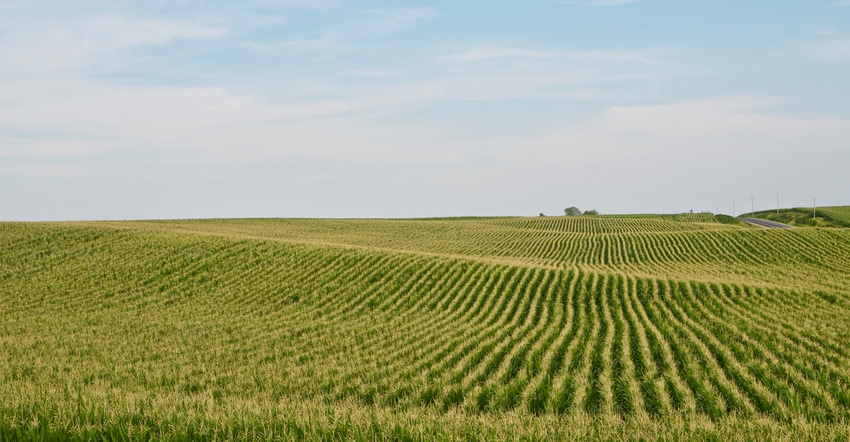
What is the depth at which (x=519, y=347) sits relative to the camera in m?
18.1

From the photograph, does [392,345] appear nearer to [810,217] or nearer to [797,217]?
[810,217]

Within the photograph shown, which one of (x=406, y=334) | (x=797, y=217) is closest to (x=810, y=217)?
(x=797, y=217)

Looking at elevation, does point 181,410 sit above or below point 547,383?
above

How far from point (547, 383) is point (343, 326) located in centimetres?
1149

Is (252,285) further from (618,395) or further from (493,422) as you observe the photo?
(493,422)

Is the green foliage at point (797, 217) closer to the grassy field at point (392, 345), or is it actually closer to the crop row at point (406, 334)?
the grassy field at point (392, 345)

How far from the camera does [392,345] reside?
1917cm

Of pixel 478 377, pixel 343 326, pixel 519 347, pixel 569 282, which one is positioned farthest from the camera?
pixel 569 282

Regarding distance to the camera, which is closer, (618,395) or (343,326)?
(618,395)

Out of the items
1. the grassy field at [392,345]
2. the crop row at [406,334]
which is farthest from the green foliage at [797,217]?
the crop row at [406,334]

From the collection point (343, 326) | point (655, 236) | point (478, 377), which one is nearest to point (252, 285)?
point (343, 326)

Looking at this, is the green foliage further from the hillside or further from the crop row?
the crop row

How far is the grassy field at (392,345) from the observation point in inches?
285

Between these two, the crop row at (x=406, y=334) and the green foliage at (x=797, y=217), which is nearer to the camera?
the crop row at (x=406, y=334)
